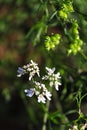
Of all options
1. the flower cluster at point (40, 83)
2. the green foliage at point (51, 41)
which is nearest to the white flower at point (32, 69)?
the flower cluster at point (40, 83)

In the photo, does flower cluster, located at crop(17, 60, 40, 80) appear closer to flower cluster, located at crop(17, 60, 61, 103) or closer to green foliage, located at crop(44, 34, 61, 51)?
flower cluster, located at crop(17, 60, 61, 103)

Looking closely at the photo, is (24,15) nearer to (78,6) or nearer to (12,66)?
(12,66)

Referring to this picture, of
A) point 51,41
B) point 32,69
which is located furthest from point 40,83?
point 51,41

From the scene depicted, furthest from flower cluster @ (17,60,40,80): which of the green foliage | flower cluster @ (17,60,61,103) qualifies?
the green foliage

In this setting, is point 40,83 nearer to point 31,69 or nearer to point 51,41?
point 31,69

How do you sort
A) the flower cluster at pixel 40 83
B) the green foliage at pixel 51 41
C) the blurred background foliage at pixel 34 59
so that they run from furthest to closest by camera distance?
the blurred background foliage at pixel 34 59 → the green foliage at pixel 51 41 → the flower cluster at pixel 40 83

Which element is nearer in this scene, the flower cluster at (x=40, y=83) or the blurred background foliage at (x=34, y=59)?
the flower cluster at (x=40, y=83)

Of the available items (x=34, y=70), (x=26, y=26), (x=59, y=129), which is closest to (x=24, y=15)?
(x=26, y=26)

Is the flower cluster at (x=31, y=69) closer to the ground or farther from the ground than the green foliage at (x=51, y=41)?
closer to the ground

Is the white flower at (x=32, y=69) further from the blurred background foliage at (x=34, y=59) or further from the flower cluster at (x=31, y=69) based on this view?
the blurred background foliage at (x=34, y=59)
